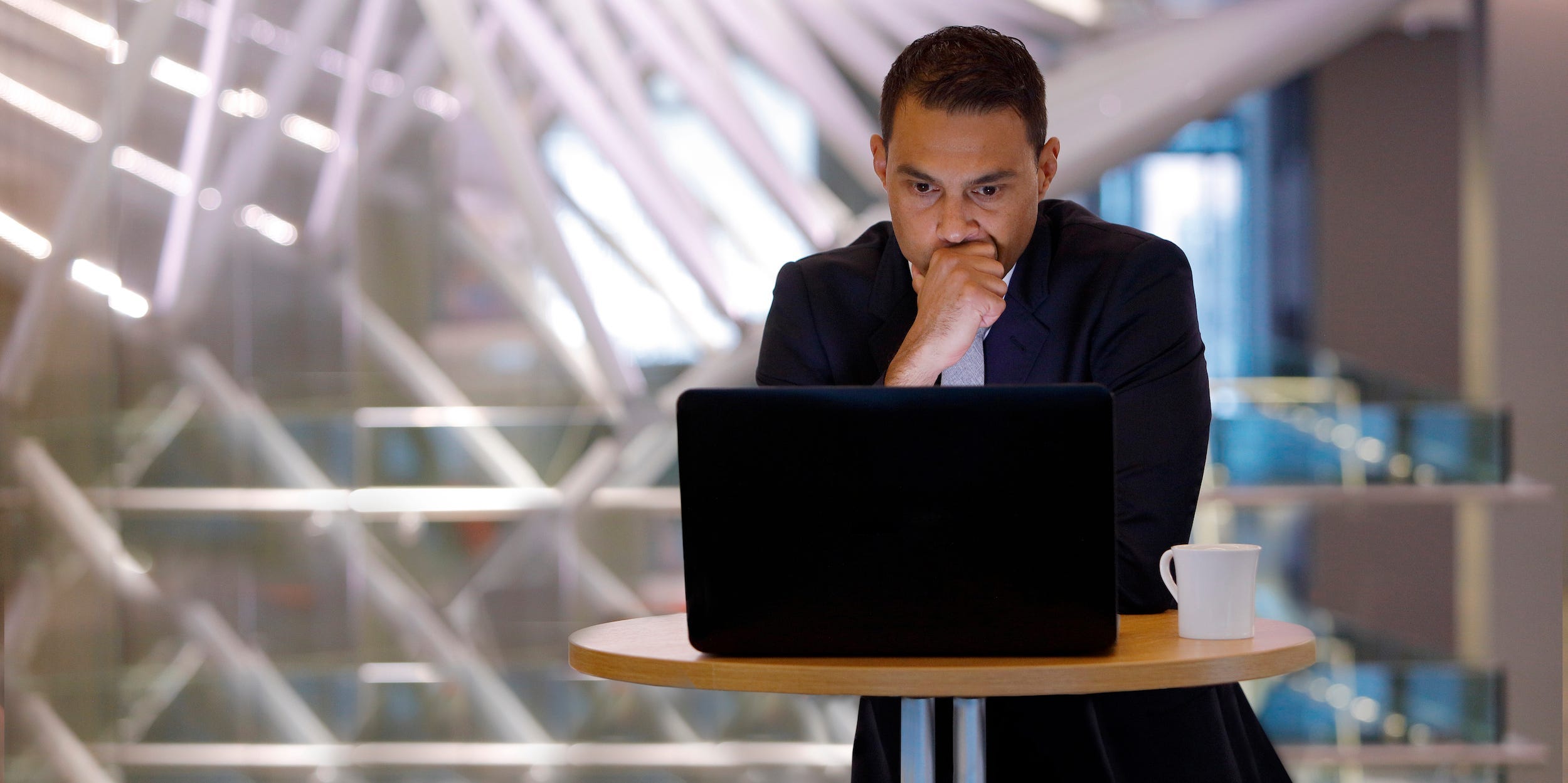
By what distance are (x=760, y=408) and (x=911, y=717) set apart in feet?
1.27

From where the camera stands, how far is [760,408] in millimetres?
1237

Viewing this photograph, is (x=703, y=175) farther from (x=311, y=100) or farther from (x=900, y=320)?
(x=900, y=320)

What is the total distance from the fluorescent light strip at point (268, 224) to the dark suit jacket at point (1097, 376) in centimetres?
463

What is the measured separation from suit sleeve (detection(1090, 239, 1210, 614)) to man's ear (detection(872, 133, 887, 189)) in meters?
0.33

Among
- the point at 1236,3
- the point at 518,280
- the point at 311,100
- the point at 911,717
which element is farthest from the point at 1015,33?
the point at 911,717

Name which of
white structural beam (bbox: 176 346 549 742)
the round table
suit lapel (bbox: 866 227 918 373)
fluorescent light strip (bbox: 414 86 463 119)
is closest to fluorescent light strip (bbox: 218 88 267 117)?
fluorescent light strip (bbox: 414 86 463 119)

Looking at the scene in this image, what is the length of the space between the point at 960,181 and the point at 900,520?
2.03 feet

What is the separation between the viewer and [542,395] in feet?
20.9

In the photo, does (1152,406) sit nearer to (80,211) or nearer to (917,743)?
(917,743)

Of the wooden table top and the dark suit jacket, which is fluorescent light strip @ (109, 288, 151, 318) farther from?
the wooden table top

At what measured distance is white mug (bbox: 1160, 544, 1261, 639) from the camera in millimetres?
1382

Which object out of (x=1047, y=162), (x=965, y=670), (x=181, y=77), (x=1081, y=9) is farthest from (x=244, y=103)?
(x=965, y=670)

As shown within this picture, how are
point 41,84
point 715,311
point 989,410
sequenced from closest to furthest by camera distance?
point 989,410, point 41,84, point 715,311

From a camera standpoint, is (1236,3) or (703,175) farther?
(703,175)
